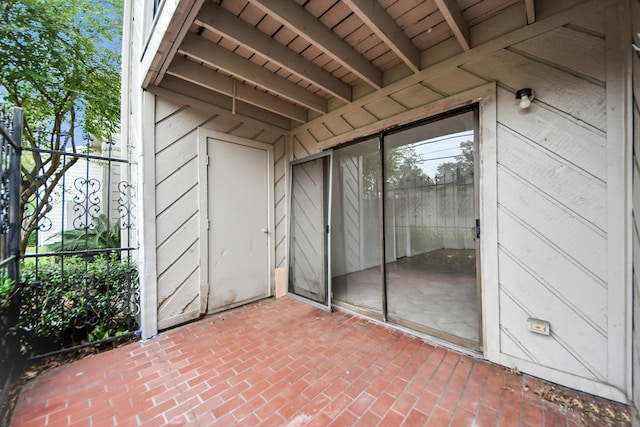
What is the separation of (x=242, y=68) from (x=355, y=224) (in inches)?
103

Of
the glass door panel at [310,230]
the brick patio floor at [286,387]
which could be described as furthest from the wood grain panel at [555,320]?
the glass door panel at [310,230]

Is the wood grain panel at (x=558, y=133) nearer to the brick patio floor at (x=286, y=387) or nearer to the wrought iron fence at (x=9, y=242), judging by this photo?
the brick patio floor at (x=286, y=387)

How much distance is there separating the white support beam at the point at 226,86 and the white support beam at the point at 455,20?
2.15 meters

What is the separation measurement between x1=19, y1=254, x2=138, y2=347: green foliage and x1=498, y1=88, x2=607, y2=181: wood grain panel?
13.2ft

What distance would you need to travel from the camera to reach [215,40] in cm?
224

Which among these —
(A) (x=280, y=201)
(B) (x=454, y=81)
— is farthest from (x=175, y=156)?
(B) (x=454, y=81)

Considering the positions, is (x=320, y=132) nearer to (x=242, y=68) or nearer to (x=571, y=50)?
(x=242, y=68)

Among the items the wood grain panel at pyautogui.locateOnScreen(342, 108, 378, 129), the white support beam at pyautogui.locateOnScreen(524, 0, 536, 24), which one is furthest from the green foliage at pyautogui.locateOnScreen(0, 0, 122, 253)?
the white support beam at pyautogui.locateOnScreen(524, 0, 536, 24)

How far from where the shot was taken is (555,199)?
179 centimetres

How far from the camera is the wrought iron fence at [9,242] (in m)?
1.66

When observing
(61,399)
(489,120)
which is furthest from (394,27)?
(61,399)

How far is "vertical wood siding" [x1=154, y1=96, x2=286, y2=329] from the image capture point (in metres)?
2.66

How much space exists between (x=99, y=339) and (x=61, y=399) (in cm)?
81

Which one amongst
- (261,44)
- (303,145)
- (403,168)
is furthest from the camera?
(303,145)
